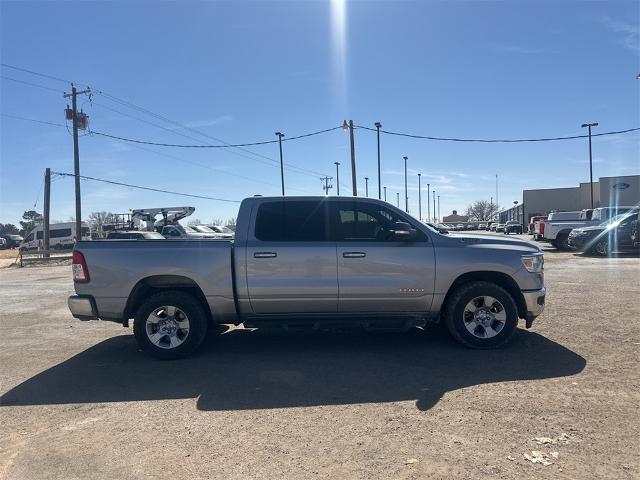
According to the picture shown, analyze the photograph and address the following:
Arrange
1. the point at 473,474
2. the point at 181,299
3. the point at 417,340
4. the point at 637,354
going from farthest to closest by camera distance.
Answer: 1. the point at 417,340
2. the point at 181,299
3. the point at 637,354
4. the point at 473,474

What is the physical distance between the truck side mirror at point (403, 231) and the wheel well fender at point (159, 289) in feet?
8.17

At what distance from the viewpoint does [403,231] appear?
19.1ft

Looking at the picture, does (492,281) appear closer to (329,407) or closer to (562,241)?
(329,407)

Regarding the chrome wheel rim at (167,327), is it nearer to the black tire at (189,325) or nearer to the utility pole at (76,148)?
the black tire at (189,325)

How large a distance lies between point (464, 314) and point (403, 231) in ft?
4.25

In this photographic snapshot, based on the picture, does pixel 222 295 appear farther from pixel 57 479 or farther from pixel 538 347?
pixel 538 347

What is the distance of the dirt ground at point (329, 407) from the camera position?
334cm

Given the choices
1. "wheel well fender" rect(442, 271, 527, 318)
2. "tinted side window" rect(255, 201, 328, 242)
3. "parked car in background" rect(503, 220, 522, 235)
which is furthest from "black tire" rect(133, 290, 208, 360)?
"parked car in background" rect(503, 220, 522, 235)

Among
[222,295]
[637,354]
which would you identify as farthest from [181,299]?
[637,354]

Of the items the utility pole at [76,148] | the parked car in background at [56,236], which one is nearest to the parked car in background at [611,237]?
Answer: the utility pole at [76,148]

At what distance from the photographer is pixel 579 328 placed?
6.96 m

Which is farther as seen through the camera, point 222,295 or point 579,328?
point 579,328

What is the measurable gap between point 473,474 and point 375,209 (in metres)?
3.61

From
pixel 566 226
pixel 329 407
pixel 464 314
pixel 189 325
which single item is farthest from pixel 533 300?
pixel 566 226
